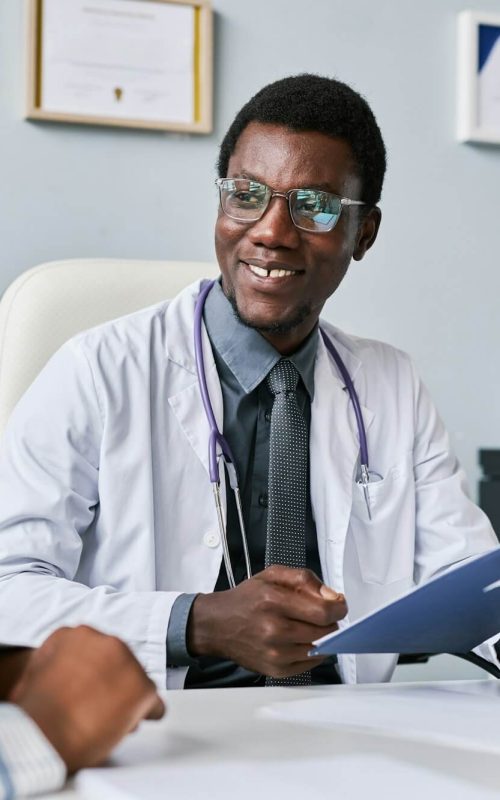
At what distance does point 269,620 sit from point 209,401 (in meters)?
0.43

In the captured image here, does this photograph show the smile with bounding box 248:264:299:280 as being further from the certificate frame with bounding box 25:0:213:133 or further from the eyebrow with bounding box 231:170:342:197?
the certificate frame with bounding box 25:0:213:133

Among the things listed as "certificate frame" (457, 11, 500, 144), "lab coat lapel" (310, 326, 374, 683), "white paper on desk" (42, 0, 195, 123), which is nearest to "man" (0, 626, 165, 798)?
"lab coat lapel" (310, 326, 374, 683)

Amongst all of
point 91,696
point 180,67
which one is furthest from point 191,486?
point 180,67

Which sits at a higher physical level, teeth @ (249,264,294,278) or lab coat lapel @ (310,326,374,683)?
teeth @ (249,264,294,278)

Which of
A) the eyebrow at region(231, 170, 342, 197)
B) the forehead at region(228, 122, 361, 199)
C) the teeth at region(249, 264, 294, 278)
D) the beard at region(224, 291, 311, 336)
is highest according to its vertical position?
the forehead at region(228, 122, 361, 199)

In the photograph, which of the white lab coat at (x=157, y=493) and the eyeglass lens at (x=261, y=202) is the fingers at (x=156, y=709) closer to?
the white lab coat at (x=157, y=493)

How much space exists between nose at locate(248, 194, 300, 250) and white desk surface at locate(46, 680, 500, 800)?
2.28 feet

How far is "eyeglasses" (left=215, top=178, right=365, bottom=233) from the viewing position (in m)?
1.30

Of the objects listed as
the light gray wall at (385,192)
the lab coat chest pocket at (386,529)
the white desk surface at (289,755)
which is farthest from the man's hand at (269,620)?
the light gray wall at (385,192)

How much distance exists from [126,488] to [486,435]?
3.86ft

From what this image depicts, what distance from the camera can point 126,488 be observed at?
4.00ft

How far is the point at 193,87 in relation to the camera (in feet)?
6.50

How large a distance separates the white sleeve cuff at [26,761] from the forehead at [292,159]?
2.98 feet

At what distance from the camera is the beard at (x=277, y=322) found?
4.42 ft
